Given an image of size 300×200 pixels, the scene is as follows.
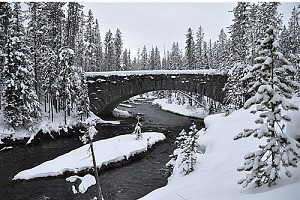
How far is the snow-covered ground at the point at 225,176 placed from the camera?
5.70 metres

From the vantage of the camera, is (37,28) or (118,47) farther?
(118,47)

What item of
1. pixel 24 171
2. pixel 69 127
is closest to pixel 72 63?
pixel 69 127

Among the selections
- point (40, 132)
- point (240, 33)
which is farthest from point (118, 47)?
point (40, 132)

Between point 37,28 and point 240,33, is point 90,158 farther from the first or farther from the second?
point 240,33

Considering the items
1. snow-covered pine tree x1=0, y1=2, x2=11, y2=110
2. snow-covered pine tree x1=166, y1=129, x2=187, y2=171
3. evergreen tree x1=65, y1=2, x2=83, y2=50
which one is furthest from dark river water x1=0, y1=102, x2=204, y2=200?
evergreen tree x1=65, y1=2, x2=83, y2=50

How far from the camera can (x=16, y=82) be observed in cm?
2434

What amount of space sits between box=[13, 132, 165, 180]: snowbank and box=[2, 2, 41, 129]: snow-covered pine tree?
9.20m

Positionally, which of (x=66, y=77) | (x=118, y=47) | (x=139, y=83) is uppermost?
(x=118, y=47)

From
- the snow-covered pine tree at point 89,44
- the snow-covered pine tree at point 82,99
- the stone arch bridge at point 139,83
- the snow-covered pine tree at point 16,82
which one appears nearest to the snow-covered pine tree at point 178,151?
the snow-covered pine tree at point 16,82

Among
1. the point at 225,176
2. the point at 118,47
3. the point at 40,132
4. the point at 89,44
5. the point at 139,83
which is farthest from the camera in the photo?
the point at 118,47

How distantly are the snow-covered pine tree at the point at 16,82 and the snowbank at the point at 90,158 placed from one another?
9.20 m

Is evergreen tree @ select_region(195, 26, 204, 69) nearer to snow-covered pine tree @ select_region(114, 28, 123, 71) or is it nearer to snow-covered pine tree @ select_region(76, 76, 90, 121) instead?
snow-covered pine tree @ select_region(114, 28, 123, 71)

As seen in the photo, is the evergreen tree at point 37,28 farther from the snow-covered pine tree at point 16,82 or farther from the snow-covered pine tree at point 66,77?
A: the snow-covered pine tree at point 16,82

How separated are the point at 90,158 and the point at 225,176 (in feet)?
36.5
